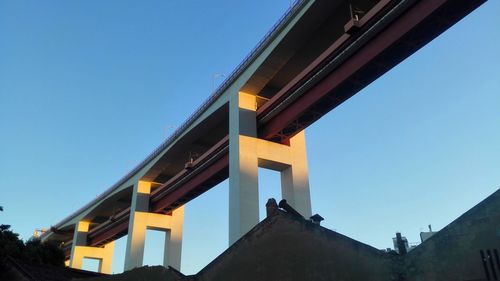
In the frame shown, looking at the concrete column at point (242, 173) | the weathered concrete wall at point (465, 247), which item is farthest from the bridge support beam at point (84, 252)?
the weathered concrete wall at point (465, 247)

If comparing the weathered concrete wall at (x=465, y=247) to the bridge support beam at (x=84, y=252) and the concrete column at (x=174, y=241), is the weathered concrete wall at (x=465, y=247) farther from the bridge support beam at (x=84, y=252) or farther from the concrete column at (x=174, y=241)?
the bridge support beam at (x=84, y=252)

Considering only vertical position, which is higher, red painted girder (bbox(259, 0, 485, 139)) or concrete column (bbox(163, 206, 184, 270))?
red painted girder (bbox(259, 0, 485, 139))

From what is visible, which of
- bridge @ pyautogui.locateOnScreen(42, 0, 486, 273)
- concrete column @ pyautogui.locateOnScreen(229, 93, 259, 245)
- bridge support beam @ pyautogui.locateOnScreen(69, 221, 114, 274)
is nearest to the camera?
bridge @ pyautogui.locateOnScreen(42, 0, 486, 273)

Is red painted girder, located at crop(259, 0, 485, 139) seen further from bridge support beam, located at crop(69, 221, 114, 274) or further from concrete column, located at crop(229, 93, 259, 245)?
bridge support beam, located at crop(69, 221, 114, 274)

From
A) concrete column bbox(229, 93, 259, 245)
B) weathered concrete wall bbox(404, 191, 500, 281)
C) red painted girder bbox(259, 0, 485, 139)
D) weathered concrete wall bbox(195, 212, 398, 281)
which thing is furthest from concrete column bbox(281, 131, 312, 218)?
weathered concrete wall bbox(404, 191, 500, 281)

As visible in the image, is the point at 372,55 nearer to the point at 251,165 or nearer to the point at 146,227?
the point at 251,165

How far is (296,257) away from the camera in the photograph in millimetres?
11711

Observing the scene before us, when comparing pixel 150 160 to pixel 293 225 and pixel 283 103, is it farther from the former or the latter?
pixel 293 225

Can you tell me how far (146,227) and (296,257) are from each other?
31.0m

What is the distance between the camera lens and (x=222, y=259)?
1246 cm

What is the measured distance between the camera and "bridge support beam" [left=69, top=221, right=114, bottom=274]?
5204 cm

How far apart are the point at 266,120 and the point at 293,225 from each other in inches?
628

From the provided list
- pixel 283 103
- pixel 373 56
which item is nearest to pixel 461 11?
pixel 373 56

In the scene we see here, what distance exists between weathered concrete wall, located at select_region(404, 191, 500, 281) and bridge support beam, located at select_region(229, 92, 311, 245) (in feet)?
48.5
